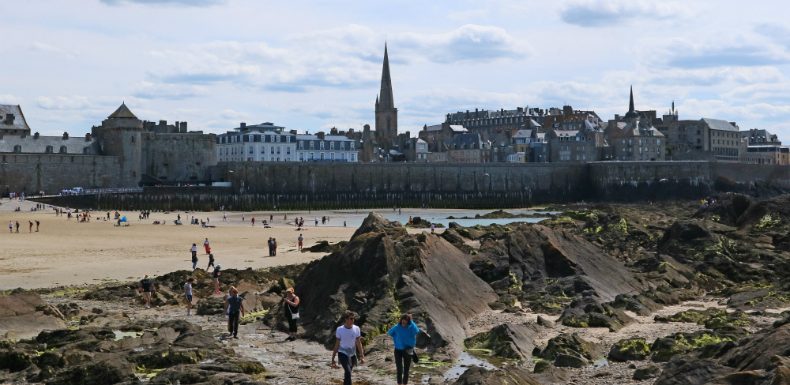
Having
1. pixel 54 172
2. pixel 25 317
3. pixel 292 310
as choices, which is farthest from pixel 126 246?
pixel 54 172

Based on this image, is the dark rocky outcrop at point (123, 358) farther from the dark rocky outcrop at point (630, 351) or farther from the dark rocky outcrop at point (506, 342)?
the dark rocky outcrop at point (630, 351)

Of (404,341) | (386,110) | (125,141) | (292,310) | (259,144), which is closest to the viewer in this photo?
(404,341)

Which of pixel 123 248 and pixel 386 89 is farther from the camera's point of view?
pixel 386 89

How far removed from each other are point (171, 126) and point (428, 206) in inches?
1141

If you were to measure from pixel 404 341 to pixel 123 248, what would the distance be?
82.9ft

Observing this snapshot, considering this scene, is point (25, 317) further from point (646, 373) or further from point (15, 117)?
point (15, 117)

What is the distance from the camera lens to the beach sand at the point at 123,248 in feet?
91.5

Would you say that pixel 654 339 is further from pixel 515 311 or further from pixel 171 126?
pixel 171 126

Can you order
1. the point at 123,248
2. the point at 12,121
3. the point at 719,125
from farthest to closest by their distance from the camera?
the point at 719,125 < the point at 12,121 < the point at 123,248

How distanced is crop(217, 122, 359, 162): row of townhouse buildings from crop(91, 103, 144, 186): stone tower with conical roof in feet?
68.4

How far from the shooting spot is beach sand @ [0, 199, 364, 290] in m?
27.9

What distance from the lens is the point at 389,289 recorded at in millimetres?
17844

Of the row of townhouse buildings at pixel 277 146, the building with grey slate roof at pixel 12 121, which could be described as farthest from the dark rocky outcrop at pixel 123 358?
the row of townhouse buildings at pixel 277 146

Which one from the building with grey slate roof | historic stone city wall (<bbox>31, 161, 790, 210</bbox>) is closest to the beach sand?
historic stone city wall (<bbox>31, 161, 790, 210</bbox>)
